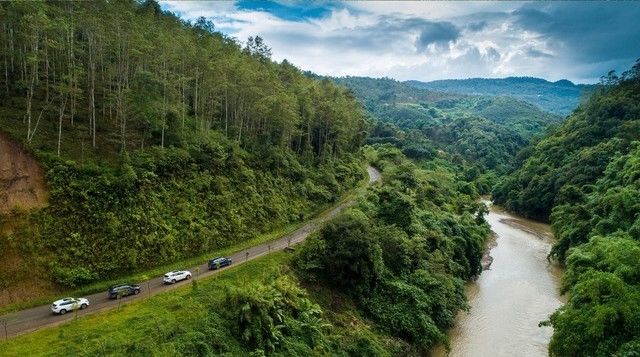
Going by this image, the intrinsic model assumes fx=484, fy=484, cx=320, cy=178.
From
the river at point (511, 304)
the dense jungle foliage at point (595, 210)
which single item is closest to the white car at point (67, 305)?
the river at point (511, 304)

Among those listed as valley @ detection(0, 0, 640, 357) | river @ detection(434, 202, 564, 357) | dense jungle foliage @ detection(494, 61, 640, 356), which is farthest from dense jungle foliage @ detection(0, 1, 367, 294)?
dense jungle foliage @ detection(494, 61, 640, 356)

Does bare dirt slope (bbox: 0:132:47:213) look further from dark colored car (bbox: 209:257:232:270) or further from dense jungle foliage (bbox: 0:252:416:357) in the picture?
dark colored car (bbox: 209:257:232:270)

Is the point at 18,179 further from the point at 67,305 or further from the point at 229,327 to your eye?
the point at 229,327

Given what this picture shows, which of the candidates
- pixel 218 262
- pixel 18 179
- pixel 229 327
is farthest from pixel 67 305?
pixel 218 262

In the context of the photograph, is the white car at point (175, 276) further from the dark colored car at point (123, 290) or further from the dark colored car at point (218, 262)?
the dark colored car at point (218, 262)

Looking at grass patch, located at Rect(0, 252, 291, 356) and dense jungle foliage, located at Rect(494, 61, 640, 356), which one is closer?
grass patch, located at Rect(0, 252, 291, 356)

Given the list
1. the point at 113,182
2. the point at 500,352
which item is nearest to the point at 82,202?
the point at 113,182
